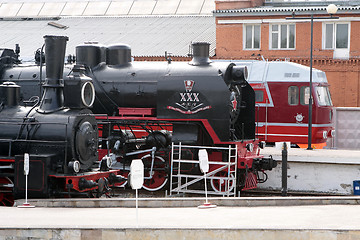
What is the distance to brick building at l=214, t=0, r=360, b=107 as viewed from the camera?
1180 inches

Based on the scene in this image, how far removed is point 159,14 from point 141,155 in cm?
2496

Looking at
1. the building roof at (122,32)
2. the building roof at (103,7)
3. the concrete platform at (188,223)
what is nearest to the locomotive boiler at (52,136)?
the concrete platform at (188,223)

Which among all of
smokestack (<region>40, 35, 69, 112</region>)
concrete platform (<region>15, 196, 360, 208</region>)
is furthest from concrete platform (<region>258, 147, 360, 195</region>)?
smokestack (<region>40, 35, 69, 112</region>)

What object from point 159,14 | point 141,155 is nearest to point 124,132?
point 141,155

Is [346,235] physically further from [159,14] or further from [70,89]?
[159,14]

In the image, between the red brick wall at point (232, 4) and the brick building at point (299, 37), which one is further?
the red brick wall at point (232, 4)

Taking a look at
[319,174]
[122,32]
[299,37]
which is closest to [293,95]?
[319,174]

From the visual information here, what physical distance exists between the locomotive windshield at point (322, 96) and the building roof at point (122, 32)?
10.3 m

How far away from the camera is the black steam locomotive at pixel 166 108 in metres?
16.5

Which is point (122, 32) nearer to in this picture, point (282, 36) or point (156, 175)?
point (282, 36)

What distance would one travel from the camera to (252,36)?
31.5 meters

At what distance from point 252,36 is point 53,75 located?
61.9 feet

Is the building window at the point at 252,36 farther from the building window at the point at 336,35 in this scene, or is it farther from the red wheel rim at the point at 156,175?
the red wheel rim at the point at 156,175

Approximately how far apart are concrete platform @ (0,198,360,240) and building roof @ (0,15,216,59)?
21.4 meters
